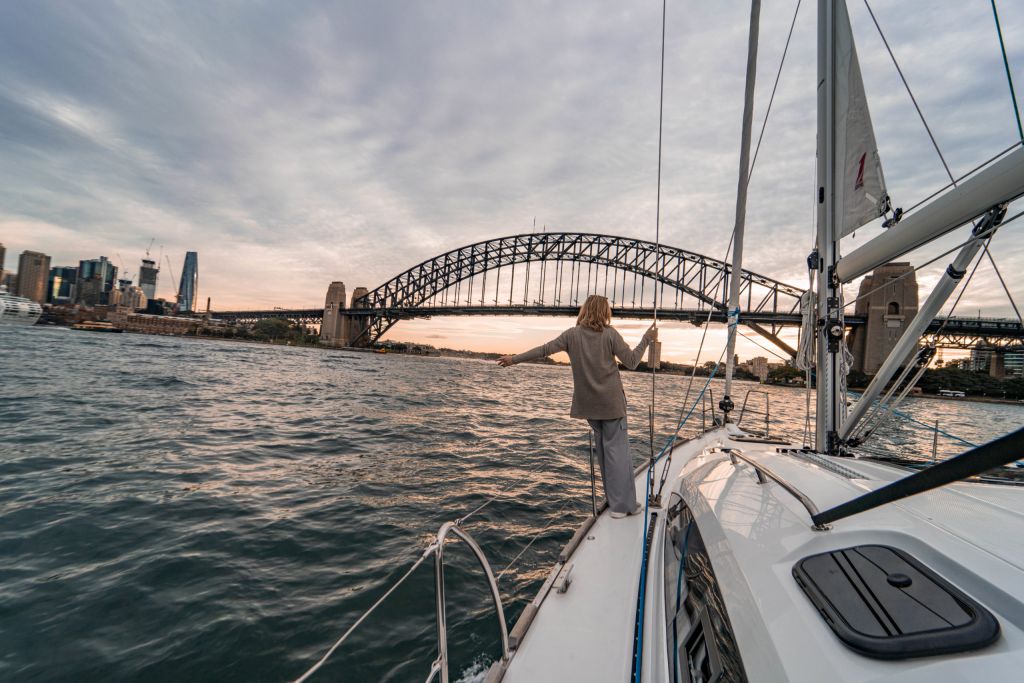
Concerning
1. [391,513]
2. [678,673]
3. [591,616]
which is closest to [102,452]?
[391,513]

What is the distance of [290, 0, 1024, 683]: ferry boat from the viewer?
89 cm

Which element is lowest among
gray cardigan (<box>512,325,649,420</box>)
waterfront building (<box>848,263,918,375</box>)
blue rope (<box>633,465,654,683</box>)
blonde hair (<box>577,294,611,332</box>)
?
blue rope (<box>633,465,654,683</box>)

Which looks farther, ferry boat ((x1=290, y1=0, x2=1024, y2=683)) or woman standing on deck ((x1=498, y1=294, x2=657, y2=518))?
woman standing on deck ((x1=498, y1=294, x2=657, y2=518))

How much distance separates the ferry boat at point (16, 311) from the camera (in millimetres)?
60394

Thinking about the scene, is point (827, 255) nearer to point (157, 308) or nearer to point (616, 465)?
point (616, 465)

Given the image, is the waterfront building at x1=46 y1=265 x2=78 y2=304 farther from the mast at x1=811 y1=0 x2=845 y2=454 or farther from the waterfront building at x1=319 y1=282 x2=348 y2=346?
Result: the mast at x1=811 y1=0 x2=845 y2=454

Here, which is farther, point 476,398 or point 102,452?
point 476,398

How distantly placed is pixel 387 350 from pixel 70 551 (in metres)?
89.5

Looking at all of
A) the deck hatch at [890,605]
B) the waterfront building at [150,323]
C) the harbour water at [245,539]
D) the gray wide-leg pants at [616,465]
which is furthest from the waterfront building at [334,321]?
the deck hatch at [890,605]

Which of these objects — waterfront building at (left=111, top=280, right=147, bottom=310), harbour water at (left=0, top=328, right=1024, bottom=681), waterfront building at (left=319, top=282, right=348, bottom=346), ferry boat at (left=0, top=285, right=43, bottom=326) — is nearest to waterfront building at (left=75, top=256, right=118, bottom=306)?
waterfront building at (left=111, top=280, right=147, bottom=310)

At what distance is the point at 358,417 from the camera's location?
33.2 feet

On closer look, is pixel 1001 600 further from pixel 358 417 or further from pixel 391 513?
pixel 358 417

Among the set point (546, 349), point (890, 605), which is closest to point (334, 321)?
point (546, 349)

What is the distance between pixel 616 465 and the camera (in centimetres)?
324
